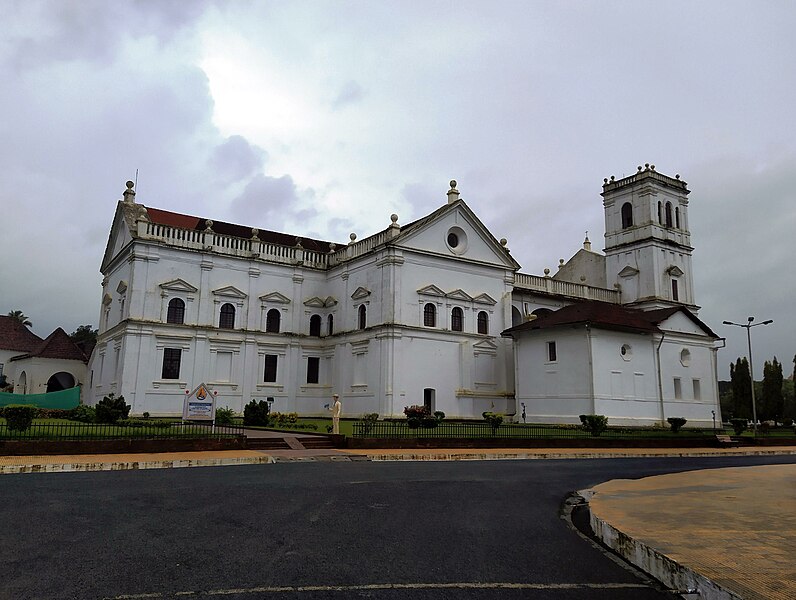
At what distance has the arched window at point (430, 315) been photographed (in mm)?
42562

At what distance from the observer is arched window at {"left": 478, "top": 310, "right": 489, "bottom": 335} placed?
4484 cm

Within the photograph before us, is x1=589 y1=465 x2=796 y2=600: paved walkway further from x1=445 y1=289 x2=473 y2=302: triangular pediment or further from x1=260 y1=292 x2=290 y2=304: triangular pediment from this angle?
x1=260 y1=292 x2=290 y2=304: triangular pediment

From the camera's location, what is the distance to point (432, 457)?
22.5 m

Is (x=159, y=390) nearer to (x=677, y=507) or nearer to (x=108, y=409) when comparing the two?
(x=108, y=409)

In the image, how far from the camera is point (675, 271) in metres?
55.6

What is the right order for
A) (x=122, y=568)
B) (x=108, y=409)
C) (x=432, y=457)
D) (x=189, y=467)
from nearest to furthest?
(x=122, y=568), (x=189, y=467), (x=432, y=457), (x=108, y=409)

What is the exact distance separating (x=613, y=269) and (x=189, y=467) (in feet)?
155

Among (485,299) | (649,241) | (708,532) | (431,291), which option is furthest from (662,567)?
(649,241)

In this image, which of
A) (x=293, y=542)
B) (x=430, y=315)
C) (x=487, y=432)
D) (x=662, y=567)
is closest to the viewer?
(x=662, y=567)

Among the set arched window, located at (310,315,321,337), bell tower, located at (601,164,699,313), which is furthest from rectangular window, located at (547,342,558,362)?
bell tower, located at (601,164,699,313)

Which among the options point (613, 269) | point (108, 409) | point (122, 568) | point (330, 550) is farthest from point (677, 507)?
point (613, 269)

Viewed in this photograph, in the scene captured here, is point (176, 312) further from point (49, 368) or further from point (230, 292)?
point (49, 368)

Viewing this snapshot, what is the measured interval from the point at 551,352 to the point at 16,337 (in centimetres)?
4724

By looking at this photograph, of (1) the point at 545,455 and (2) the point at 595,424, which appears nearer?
(1) the point at 545,455
